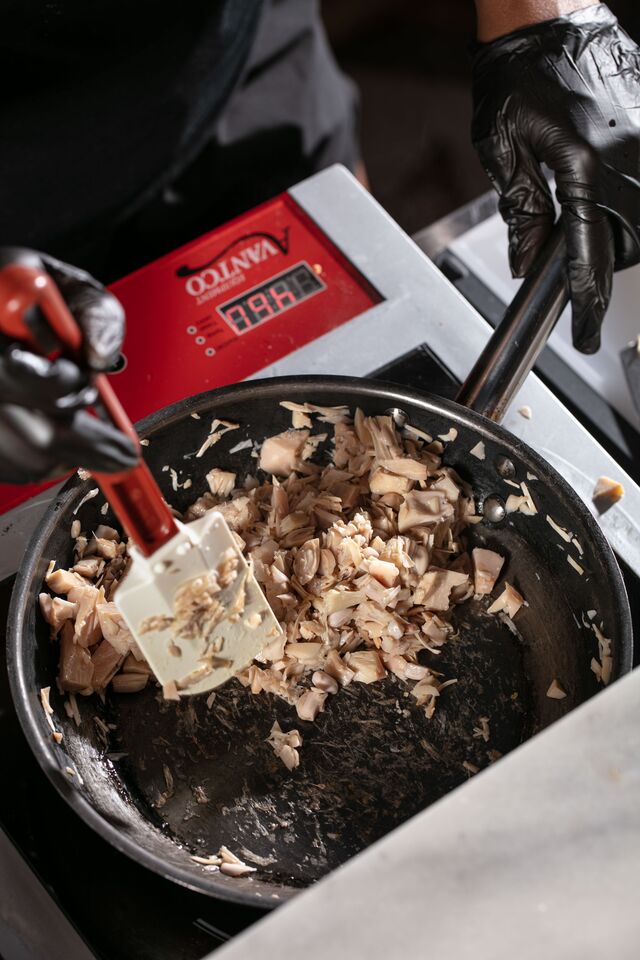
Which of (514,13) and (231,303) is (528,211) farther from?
(231,303)

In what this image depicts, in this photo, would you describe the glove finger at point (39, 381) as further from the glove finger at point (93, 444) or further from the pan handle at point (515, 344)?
the pan handle at point (515, 344)

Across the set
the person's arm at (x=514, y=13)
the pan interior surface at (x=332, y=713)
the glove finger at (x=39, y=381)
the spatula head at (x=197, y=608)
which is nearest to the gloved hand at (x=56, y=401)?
the glove finger at (x=39, y=381)

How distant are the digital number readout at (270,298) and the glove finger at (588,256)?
35cm

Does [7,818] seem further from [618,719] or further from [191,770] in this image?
[618,719]

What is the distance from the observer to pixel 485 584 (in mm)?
1008

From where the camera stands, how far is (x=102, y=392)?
0.67 metres

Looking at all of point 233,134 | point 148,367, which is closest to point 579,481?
point 148,367

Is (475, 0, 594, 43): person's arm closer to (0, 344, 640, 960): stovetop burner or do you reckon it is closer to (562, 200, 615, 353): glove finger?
(562, 200, 615, 353): glove finger

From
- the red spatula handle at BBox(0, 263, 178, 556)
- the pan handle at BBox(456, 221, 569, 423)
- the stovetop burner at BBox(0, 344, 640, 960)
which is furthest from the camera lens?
the pan handle at BBox(456, 221, 569, 423)

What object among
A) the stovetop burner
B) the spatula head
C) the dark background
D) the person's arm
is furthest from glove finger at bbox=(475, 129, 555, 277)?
the dark background

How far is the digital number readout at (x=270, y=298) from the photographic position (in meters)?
1.23

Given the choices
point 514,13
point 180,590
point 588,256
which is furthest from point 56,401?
point 514,13

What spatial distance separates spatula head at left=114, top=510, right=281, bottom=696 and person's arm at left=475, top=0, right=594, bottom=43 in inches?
27.2

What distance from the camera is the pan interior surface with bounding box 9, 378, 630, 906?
2.93ft
